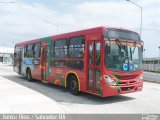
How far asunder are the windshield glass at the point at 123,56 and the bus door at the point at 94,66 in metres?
0.44

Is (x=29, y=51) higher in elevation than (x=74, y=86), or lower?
higher

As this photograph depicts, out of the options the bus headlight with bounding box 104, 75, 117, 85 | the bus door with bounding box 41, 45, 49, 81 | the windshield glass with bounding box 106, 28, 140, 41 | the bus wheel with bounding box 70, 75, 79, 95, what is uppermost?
the windshield glass with bounding box 106, 28, 140, 41

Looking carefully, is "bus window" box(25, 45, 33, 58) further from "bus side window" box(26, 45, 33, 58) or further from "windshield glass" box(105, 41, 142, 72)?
"windshield glass" box(105, 41, 142, 72)

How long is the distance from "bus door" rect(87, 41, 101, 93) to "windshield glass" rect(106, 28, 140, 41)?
0.56 m

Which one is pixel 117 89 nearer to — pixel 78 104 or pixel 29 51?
pixel 78 104

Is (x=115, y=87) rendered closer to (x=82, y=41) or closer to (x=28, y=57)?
Result: (x=82, y=41)

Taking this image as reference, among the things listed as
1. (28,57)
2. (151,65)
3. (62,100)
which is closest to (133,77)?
(62,100)

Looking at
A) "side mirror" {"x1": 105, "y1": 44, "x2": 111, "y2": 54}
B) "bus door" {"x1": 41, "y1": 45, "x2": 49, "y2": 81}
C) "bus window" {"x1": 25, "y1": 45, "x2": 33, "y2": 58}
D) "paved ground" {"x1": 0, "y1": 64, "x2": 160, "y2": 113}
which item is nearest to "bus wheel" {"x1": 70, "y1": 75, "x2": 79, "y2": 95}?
"paved ground" {"x1": 0, "y1": 64, "x2": 160, "y2": 113}

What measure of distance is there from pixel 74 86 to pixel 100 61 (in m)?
2.51

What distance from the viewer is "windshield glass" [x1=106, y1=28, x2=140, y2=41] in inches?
409

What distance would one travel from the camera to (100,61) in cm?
1027

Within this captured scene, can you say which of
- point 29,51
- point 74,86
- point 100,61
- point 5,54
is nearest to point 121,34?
point 100,61

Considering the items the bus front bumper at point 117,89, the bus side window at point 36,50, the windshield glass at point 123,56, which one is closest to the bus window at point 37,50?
the bus side window at point 36,50

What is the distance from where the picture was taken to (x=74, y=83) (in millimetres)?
12188
